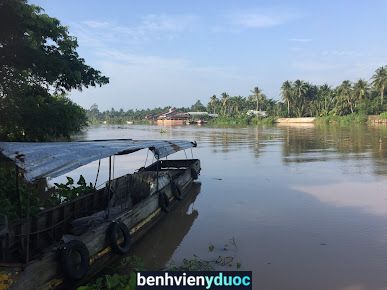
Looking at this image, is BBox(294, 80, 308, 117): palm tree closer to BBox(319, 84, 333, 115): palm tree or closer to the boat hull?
BBox(319, 84, 333, 115): palm tree

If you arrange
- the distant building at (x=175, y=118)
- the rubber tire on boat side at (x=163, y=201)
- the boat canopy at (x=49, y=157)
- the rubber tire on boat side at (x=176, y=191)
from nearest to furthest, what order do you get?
the boat canopy at (x=49, y=157), the rubber tire on boat side at (x=163, y=201), the rubber tire on boat side at (x=176, y=191), the distant building at (x=175, y=118)

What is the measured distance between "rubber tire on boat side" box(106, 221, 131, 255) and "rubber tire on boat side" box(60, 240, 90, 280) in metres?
0.93

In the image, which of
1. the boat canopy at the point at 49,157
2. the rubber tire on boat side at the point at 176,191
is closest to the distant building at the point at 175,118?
the rubber tire on boat side at the point at 176,191

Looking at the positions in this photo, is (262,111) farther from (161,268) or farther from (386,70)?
(161,268)

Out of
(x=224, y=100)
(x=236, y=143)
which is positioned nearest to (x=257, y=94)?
(x=224, y=100)

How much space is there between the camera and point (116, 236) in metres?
7.88

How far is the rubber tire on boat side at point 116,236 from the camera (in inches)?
307

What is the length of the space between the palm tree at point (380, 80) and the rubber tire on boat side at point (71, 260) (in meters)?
77.1

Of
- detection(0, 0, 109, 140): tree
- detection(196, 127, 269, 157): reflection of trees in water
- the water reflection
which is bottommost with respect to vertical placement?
the water reflection

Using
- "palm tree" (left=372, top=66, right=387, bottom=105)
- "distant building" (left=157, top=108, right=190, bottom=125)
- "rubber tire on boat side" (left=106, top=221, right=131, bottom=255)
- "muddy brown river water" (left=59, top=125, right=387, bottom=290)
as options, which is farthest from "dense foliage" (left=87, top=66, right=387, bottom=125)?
"rubber tire on boat side" (left=106, top=221, right=131, bottom=255)

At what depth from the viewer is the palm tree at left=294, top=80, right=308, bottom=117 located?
9275 centimetres

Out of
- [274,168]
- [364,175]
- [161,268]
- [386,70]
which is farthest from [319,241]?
[386,70]

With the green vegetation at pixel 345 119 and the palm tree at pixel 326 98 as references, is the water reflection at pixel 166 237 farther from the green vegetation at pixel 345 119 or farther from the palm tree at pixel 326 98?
the palm tree at pixel 326 98

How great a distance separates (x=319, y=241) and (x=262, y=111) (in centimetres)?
10509
